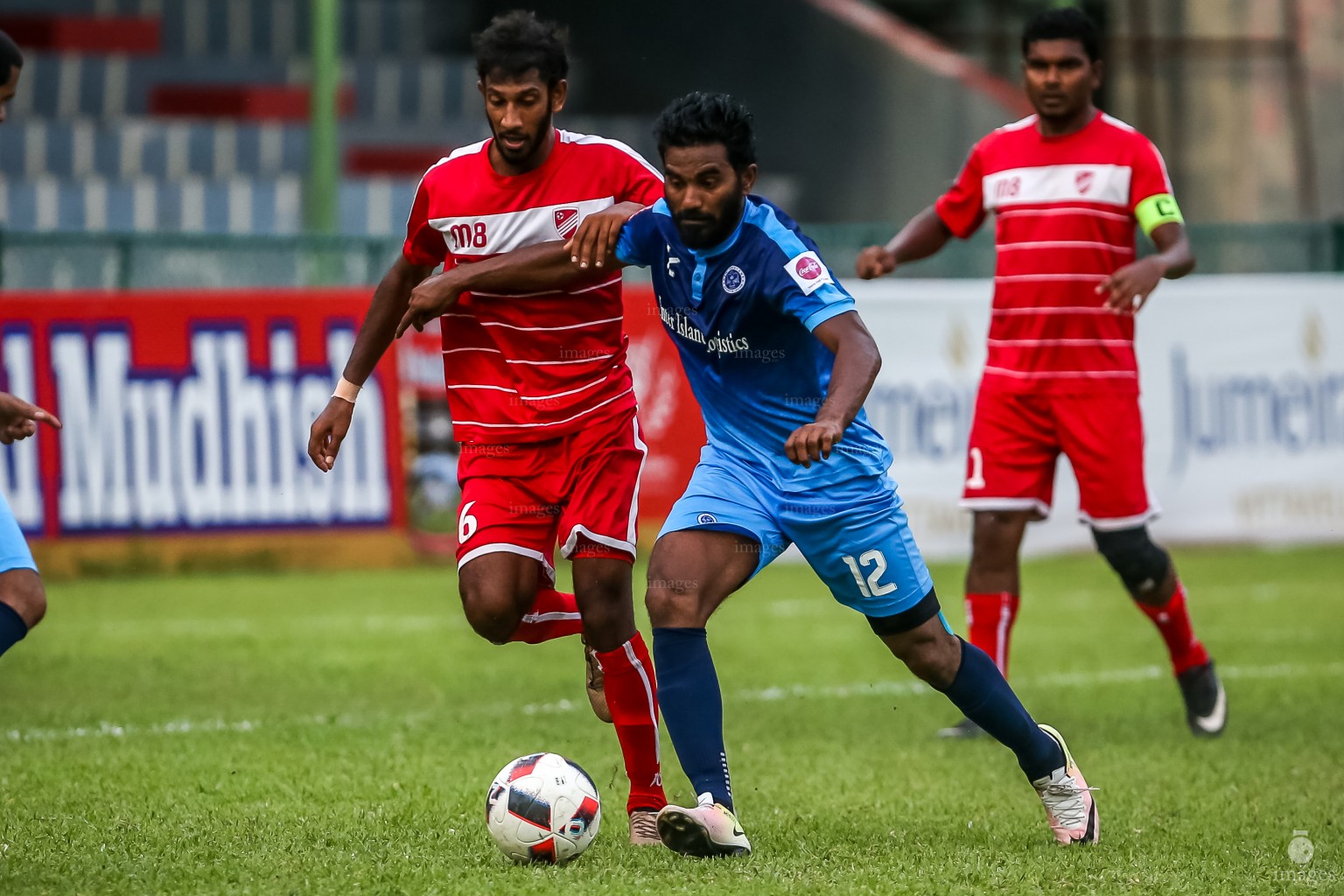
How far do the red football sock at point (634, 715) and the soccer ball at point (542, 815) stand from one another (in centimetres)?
32

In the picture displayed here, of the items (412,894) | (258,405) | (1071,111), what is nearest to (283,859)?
(412,894)

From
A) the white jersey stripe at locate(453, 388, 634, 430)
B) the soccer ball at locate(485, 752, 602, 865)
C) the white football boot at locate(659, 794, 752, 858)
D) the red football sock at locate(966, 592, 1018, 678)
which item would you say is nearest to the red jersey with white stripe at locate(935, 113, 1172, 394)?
the red football sock at locate(966, 592, 1018, 678)

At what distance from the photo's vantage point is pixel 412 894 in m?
4.00

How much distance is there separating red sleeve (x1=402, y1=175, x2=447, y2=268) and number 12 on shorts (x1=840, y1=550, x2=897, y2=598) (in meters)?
1.49

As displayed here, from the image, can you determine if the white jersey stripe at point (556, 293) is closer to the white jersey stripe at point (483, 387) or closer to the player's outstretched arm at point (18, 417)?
the white jersey stripe at point (483, 387)

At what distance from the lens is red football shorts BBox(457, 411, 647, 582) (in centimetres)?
500

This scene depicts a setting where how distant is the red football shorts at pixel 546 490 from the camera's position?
5000 mm

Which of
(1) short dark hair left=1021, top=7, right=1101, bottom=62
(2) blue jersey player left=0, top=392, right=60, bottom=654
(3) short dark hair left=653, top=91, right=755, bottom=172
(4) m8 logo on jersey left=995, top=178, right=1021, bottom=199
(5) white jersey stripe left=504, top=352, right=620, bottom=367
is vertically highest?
(1) short dark hair left=1021, top=7, right=1101, bottom=62

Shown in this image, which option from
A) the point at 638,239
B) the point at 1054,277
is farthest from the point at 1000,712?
the point at 1054,277

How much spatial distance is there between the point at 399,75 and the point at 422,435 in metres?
8.17

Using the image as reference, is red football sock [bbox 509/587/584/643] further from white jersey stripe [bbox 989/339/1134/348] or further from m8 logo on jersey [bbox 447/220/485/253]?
white jersey stripe [bbox 989/339/1134/348]

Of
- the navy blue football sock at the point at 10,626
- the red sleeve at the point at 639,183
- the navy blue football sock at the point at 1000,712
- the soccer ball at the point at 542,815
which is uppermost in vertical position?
the red sleeve at the point at 639,183

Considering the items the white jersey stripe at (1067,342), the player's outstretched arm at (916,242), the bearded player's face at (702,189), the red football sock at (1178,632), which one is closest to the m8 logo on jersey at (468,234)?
the bearded player's face at (702,189)

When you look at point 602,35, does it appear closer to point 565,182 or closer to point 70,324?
point 70,324
